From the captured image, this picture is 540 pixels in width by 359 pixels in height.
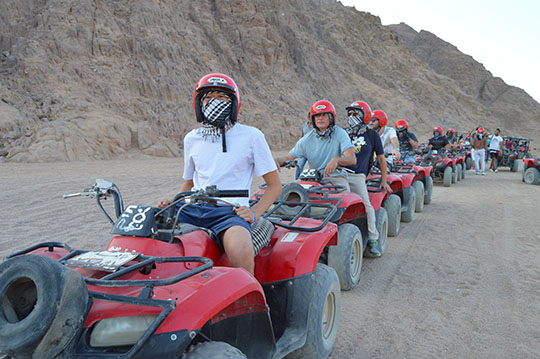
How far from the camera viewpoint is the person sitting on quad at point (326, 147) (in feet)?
18.1

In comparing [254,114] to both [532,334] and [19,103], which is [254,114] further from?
[532,334]

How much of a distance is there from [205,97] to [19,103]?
1948 cm

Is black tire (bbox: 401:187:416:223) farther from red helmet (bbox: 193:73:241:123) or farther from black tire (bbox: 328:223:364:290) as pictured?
red helmet (bbox: 193:73:241:123)

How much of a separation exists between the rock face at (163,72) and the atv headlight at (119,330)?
16.3 meters

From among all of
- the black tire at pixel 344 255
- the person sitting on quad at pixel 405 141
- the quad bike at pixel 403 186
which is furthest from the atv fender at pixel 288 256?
the person sitting on quad at pixel 405 141

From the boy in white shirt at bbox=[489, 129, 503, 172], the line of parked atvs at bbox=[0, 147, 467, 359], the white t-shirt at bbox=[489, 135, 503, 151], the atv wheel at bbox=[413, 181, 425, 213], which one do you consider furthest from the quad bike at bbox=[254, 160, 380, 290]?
the boy in white shirt at bbox=[489, 129, 503, 172]

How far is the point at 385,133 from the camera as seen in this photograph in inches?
368

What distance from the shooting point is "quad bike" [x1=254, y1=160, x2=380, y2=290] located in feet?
14.6

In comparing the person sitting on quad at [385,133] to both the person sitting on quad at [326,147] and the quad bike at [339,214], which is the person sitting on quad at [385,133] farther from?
the quad bike at [339,214]

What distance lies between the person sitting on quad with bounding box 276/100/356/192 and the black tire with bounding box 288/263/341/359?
2.20 meters

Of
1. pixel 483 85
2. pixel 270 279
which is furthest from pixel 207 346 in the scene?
pixel 483 85

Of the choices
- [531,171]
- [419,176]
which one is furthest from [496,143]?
[419,176]

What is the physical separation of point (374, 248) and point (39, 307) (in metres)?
4.87

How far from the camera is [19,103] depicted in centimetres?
1934
